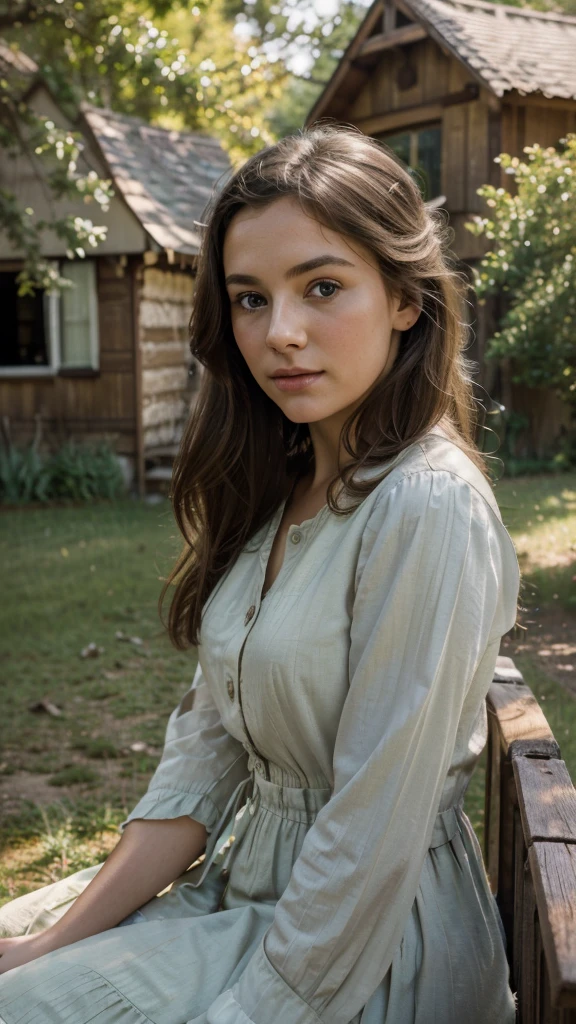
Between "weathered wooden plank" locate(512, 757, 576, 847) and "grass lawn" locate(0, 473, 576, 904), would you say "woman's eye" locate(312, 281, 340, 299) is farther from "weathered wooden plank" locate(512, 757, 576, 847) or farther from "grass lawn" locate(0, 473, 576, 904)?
"grass lawn" locate(0, 473, 576, 904)

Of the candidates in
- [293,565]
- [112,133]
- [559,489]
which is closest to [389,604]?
[293,565]

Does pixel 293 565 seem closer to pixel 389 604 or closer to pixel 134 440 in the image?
pixel 389 604

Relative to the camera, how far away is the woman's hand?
1734 millimetres

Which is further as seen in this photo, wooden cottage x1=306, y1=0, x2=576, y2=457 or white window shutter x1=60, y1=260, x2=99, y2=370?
white window shutter x1=60, y1=260, x2=99, y2=370

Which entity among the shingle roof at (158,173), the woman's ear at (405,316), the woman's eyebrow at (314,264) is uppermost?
the shingle roof at (158,173)

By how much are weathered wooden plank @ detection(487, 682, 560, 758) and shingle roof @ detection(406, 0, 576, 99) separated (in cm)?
228

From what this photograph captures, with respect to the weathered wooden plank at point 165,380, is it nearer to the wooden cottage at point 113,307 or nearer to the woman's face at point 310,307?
the wooden cottage at point 113,307

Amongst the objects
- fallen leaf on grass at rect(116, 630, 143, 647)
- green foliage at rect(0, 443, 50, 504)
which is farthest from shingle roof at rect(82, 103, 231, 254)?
fallen leaf on grass at rect(116, 630, 143, 647)

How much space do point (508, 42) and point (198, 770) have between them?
358 cm

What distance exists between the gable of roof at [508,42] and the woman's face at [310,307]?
2200 mm

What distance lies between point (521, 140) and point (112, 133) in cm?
897

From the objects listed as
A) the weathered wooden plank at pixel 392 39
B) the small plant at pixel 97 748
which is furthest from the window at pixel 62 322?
the small plant at pixel 97 748

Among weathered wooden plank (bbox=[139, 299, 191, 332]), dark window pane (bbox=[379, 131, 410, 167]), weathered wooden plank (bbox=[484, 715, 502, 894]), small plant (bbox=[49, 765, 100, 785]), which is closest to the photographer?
weathered wooden plank (bbox=[484, 715, 502, 894])

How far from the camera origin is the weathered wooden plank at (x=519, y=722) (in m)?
1.82
